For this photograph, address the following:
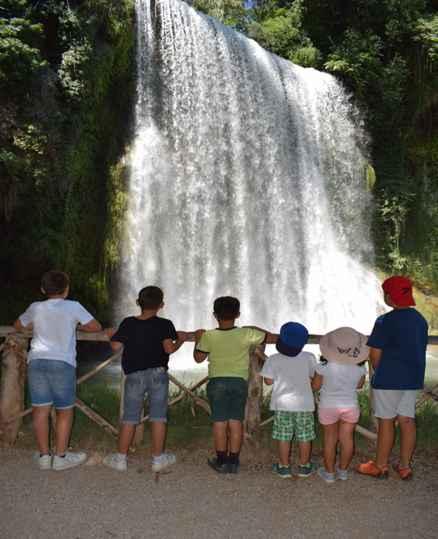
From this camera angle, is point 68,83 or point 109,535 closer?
point 109,535

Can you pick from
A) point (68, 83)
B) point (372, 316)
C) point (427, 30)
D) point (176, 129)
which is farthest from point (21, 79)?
point (427, 30)

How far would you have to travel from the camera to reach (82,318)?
13.0 ft

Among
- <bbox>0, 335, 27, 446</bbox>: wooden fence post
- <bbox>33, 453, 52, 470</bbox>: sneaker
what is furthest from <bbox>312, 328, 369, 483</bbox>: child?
<bbox>0, 335, 27, 446</bbox>: wooden fence post

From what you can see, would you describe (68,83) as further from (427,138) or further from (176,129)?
(427,138)

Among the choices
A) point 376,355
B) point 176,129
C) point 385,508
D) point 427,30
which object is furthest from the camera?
point 427,30

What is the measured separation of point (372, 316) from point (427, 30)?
429 inches

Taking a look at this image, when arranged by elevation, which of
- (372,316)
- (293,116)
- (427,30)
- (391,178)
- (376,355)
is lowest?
(372,316)

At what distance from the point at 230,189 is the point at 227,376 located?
12101 millimetres

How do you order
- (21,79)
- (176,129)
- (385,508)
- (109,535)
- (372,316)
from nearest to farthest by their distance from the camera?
1. (109,535)
2. (385,508)
3. (21,79)
4. (176,129)
5. (372,316)

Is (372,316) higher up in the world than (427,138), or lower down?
lower down

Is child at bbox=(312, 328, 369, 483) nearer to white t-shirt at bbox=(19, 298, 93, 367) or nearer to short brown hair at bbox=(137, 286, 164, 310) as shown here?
short brown hair at bbox=(137, 286, 164, 310)

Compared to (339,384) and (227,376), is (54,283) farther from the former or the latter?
(339,384)

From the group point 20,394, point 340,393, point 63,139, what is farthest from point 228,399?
point 63,139

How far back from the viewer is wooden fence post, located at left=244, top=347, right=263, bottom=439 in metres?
4.31
